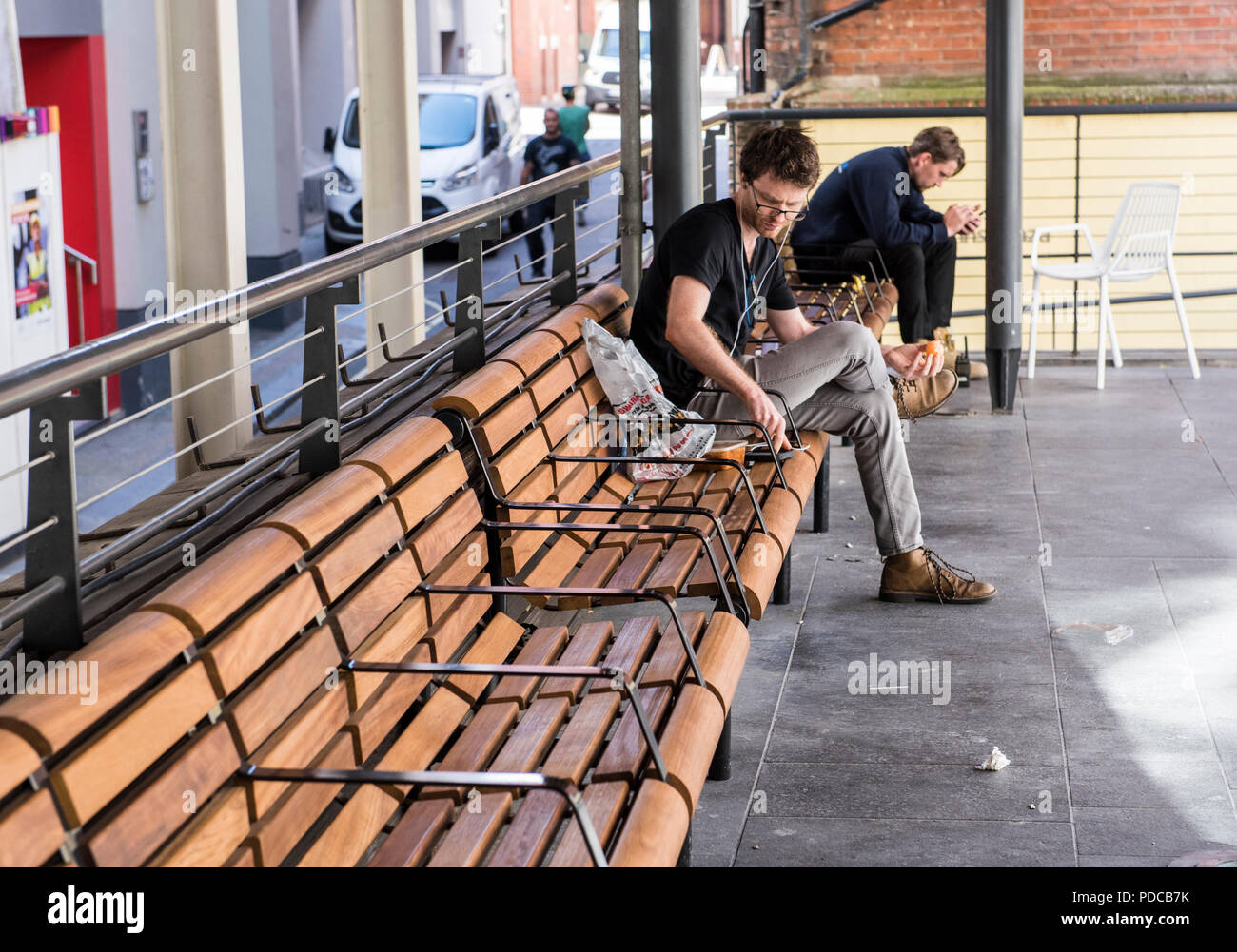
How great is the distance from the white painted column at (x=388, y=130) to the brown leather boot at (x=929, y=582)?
14.1 ft

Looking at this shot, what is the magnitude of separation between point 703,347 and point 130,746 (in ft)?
9.37

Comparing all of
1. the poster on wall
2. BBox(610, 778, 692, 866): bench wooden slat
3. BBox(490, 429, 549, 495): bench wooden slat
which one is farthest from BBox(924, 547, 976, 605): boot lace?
the poster on wall

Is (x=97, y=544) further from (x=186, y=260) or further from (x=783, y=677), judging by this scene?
(x=186, y=260)

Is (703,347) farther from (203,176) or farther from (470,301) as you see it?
(203,176)

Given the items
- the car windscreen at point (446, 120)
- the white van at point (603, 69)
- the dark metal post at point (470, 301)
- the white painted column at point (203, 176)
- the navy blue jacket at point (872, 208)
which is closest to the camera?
the dark metal post at point (470, 301)

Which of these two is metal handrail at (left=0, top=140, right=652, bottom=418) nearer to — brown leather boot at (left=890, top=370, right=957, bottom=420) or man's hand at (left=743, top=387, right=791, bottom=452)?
man's hand at (left=743, top=387, right=791, bottom=452)

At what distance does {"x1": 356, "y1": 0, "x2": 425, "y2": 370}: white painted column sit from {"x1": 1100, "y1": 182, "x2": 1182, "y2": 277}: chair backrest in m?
4.36

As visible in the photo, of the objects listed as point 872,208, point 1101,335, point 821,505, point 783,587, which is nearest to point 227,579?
point 783,587

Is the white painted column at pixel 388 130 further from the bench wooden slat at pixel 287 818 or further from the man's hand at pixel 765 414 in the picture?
the bench wooden slat at pixel 287 818

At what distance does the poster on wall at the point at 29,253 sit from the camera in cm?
855

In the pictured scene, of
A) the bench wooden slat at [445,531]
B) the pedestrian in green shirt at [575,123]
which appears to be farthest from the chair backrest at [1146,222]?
the pedestrian in green shirt at [575,123]

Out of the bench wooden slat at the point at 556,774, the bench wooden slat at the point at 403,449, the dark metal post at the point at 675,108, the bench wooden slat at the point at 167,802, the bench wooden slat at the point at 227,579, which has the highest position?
the dark metal post at the point at 675,108
